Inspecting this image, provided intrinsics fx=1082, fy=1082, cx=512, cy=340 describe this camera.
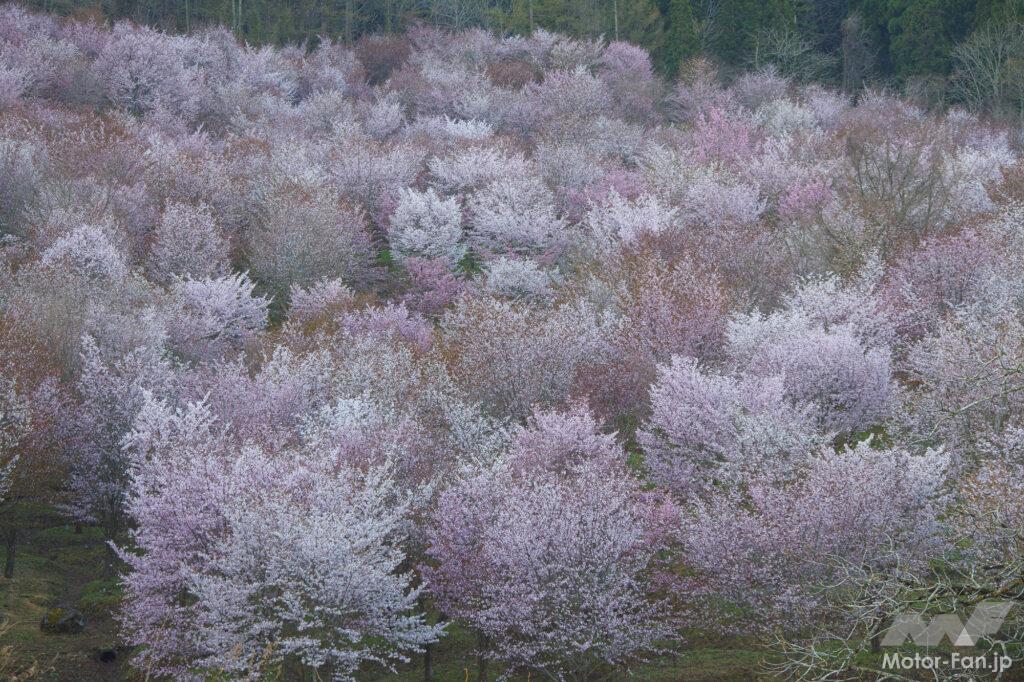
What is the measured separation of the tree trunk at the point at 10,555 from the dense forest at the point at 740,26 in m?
55.5

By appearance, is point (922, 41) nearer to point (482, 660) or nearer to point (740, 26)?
point (740, 26)

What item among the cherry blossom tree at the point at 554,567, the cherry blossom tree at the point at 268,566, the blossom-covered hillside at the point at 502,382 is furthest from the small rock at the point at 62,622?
the cherry blossom tree at the point at 554,567

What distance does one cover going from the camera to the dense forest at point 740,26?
72.8 meters

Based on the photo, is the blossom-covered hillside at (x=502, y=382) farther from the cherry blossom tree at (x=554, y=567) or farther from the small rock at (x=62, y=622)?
the small rock at (x=62, y=622)

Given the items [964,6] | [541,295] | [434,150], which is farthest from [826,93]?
[541,295]

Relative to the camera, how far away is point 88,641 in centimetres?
2791

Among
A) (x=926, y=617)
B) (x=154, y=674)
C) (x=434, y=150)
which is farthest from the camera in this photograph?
(x=434, y=150)

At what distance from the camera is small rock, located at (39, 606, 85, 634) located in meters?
28.0

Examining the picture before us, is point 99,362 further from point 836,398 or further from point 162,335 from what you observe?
point 836,398

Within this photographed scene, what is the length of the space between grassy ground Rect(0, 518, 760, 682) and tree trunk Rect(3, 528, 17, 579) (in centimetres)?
23

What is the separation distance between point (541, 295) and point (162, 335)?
1719cm

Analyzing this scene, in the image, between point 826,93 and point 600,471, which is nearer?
point 600,471

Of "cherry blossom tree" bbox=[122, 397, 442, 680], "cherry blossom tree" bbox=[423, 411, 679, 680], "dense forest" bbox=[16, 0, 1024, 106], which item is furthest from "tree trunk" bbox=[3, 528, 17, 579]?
"dense forest" bbox=[16, 0, 1024, 106]

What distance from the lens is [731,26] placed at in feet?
272
